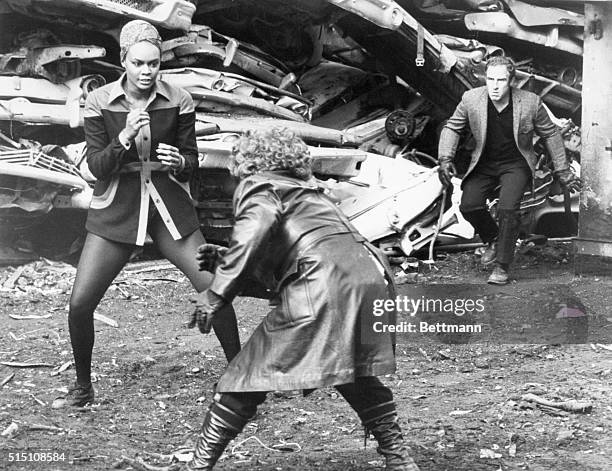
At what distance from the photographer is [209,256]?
3.64 m

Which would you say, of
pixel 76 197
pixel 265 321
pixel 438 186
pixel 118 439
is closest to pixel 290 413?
pixel 118 439

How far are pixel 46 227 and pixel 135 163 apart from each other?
2.56 m

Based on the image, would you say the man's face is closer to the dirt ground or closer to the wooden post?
the wooden post

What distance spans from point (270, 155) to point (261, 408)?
5.19 ft

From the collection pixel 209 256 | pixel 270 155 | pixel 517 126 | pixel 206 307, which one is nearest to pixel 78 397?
pixel 209 256

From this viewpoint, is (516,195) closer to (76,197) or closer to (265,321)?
(76,197)

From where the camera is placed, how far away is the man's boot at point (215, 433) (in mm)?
3602

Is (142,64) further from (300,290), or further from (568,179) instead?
(568,179)

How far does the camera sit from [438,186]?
24.6 ft

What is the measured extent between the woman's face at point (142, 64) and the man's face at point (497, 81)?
301 centimetres

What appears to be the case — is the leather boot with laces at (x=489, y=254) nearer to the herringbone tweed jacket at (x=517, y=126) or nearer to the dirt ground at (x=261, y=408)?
the herringbone tweed jacket at (x=517, y=126)

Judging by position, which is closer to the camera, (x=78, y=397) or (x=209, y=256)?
(x=209, y=256)

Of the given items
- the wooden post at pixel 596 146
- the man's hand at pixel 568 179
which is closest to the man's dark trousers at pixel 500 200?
the man's hand at pixel 568 179

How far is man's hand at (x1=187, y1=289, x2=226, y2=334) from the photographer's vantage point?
3444mm
